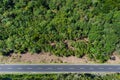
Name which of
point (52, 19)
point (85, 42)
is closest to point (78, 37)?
point (85, 42)

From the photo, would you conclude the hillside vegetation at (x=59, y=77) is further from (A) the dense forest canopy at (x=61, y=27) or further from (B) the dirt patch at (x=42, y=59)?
(A) the dense forest canopy at (x=61, y=27)

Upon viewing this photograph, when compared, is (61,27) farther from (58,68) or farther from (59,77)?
(59,77)

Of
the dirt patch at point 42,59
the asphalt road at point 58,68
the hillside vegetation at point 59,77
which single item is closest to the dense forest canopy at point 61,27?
the dirt patch at point 42,59

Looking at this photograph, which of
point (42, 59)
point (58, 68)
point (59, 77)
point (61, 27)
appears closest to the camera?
point (59, 77)

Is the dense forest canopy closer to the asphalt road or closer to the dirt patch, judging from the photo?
the dirt patch

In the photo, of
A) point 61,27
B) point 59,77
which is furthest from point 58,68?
point 61,27

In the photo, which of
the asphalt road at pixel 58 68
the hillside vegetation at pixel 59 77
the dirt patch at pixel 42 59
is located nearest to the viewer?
the hillside vegetation at pixel 59 77
